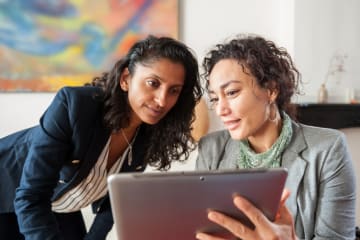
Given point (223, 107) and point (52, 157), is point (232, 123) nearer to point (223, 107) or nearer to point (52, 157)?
point (223, 107)

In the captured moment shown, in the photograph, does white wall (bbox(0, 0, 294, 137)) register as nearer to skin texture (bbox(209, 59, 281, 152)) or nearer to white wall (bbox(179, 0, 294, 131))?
white wall (bbox(179, 0, 294, 131))

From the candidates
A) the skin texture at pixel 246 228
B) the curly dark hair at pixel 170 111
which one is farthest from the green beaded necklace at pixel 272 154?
the skin texture at pixel 246 228

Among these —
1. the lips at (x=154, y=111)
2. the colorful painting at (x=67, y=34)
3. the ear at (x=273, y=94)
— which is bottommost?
the lips at (x=154, y=111)

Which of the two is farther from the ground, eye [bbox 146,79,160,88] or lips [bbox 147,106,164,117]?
eye [bbox 146,79,160,88]

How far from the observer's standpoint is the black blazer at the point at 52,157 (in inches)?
39.2

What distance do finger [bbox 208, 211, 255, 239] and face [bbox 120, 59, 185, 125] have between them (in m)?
0.53

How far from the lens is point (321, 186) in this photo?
1101 mm

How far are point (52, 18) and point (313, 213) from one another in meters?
1.95

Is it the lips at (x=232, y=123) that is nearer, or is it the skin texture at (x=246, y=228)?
the skin texture at (x=246, y=228)

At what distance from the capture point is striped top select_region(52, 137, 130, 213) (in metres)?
1.21

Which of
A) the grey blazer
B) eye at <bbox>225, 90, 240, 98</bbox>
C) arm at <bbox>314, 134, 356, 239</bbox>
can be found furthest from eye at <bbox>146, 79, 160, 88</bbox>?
arm at <bbox>314, 134, 356, 239</bbox>

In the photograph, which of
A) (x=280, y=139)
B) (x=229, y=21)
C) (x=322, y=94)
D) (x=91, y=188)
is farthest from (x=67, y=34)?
(x=322, y=94)

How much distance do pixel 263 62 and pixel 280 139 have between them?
0.85 feet

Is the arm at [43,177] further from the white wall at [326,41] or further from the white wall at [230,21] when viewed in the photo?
the white wall at [326,41]
